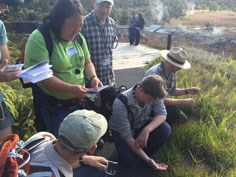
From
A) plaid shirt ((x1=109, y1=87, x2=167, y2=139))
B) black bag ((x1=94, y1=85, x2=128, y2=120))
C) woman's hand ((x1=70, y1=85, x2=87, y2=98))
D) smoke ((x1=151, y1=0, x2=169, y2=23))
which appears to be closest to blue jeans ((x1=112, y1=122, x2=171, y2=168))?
plaid shirt ((x1=109, y1=87, x2=167, y2=139))

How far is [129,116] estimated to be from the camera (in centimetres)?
329

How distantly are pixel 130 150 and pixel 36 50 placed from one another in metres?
1.42

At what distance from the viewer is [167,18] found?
44281mm

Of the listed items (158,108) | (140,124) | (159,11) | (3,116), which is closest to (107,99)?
(140,124)

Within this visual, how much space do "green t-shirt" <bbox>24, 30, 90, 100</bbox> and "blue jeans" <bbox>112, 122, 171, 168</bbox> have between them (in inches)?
33.6

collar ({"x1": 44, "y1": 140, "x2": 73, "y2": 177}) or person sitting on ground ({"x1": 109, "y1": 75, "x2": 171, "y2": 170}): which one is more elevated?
collar ({"x1": 44, "y1": 140, "x2": 73, "y2": 177})

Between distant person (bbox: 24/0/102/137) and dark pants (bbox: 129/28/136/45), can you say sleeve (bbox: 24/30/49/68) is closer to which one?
distant person (bbox: 24/0/102/137)

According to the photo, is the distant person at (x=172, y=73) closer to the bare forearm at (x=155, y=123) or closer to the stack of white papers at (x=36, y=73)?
the bare forearm at (x=155, y=123)

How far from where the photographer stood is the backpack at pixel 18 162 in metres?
1.52

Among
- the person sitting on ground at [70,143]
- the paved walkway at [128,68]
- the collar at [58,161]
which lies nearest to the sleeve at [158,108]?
the person sitting on ground at [70,143]

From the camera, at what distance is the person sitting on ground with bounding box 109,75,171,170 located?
9.88ft

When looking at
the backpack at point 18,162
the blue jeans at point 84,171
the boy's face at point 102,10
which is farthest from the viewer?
the boy's face at point 102,10

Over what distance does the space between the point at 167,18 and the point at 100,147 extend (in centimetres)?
4250

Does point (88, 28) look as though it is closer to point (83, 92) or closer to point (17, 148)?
point (83, 92)
